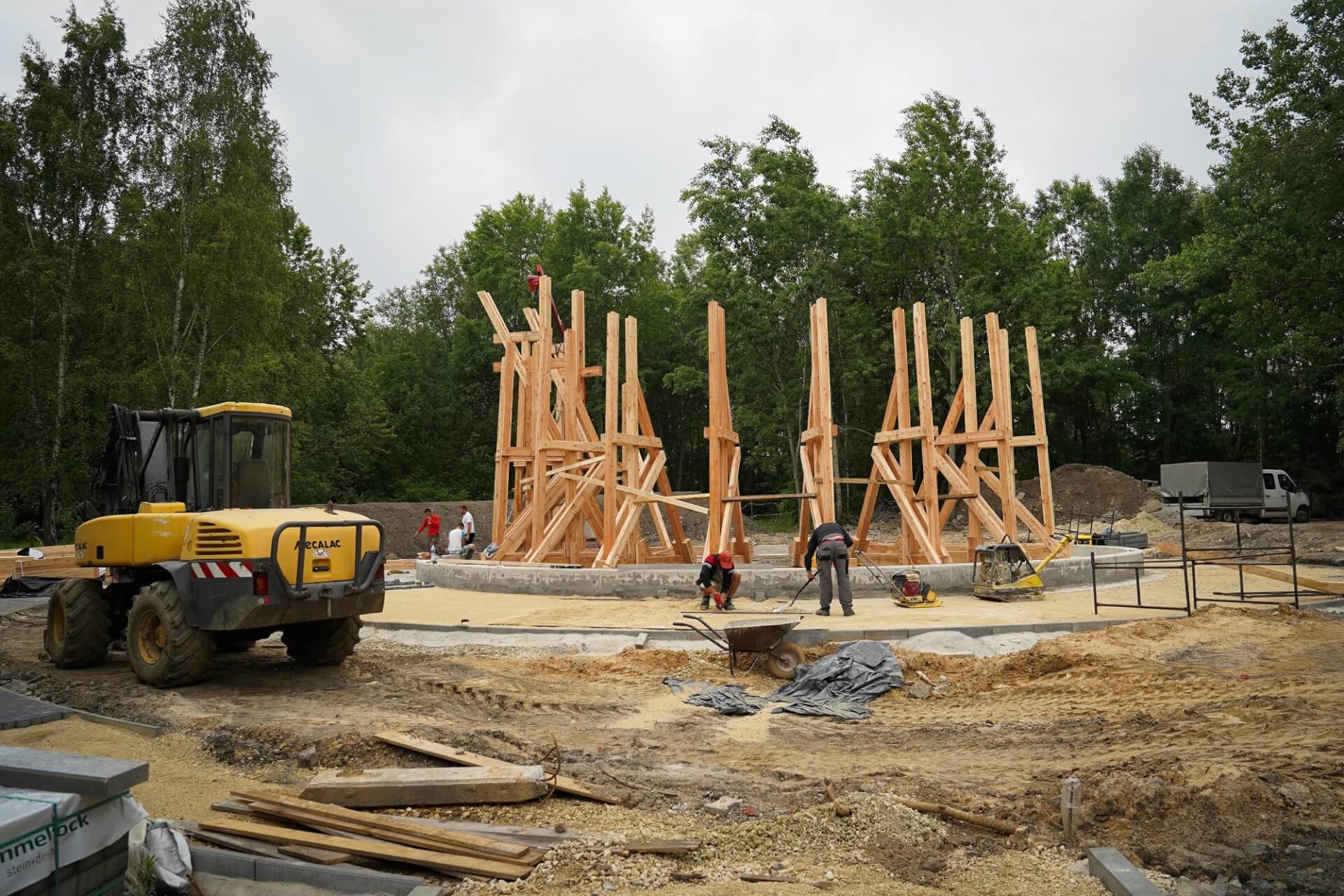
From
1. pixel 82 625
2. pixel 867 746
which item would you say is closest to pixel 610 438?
pixel 82 625

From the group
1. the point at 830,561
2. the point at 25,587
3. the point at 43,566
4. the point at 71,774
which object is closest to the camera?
the point at 71,774

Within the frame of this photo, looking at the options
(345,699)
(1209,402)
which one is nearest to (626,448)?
(345,699)

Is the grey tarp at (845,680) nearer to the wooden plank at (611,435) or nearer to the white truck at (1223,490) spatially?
the wooden plank at (611,435)

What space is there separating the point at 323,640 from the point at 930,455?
1099 centimetres

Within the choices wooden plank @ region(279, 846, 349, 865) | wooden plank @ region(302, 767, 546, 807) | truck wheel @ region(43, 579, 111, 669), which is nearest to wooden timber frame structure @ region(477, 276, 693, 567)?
truck wheel @ region(43, 579, 111, 669)

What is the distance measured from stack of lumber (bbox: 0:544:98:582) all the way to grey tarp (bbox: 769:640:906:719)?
14512 mm

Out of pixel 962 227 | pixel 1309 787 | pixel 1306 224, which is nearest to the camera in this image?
pixel 1309 787

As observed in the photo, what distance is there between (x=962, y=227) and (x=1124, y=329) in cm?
1475

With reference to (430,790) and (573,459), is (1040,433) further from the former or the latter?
(430,790)

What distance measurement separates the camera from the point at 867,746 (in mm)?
6820

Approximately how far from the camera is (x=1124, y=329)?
42438 mm

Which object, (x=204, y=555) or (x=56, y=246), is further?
(x=56, y=246)

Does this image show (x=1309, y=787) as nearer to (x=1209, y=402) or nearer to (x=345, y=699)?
(x=345, y=699)

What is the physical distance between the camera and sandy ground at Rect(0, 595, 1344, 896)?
4531 mm
